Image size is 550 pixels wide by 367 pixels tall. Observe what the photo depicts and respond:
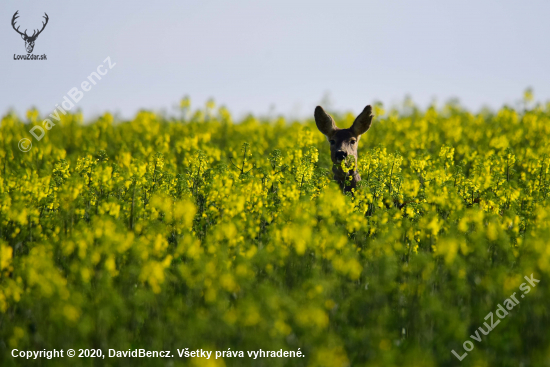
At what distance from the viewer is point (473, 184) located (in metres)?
8.19

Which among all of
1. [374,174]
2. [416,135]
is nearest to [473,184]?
[374,174]

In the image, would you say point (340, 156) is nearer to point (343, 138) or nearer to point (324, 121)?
point (343, 138)

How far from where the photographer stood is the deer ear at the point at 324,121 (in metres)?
10.1

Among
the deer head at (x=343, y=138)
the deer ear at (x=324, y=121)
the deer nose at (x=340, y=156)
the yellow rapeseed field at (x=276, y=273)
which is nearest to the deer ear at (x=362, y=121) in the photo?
the deer head at (x=343, y=138)

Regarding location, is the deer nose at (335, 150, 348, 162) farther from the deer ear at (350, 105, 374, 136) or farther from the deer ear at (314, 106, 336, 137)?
the deer ear at (314, 106, 336, 137)

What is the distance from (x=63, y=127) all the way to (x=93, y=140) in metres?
2.48

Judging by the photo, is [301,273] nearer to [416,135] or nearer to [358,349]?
[358,349]

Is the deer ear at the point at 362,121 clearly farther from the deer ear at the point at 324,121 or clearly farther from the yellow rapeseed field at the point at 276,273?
the yellow rapeseed field at the point at 276,273

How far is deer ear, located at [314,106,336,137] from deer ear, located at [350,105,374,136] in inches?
17.4

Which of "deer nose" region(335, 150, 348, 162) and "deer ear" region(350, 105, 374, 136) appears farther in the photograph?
"deer ear" region(350, 105, 374, 136)

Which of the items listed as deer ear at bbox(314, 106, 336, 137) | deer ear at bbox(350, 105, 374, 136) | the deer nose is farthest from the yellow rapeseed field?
deer ear at bbox(350, 105, 374, 136)

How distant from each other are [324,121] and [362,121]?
761 mm

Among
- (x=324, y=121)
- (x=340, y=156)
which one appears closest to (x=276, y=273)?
(x=340, y=156)

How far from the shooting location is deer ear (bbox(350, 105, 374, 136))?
32.5 feet
